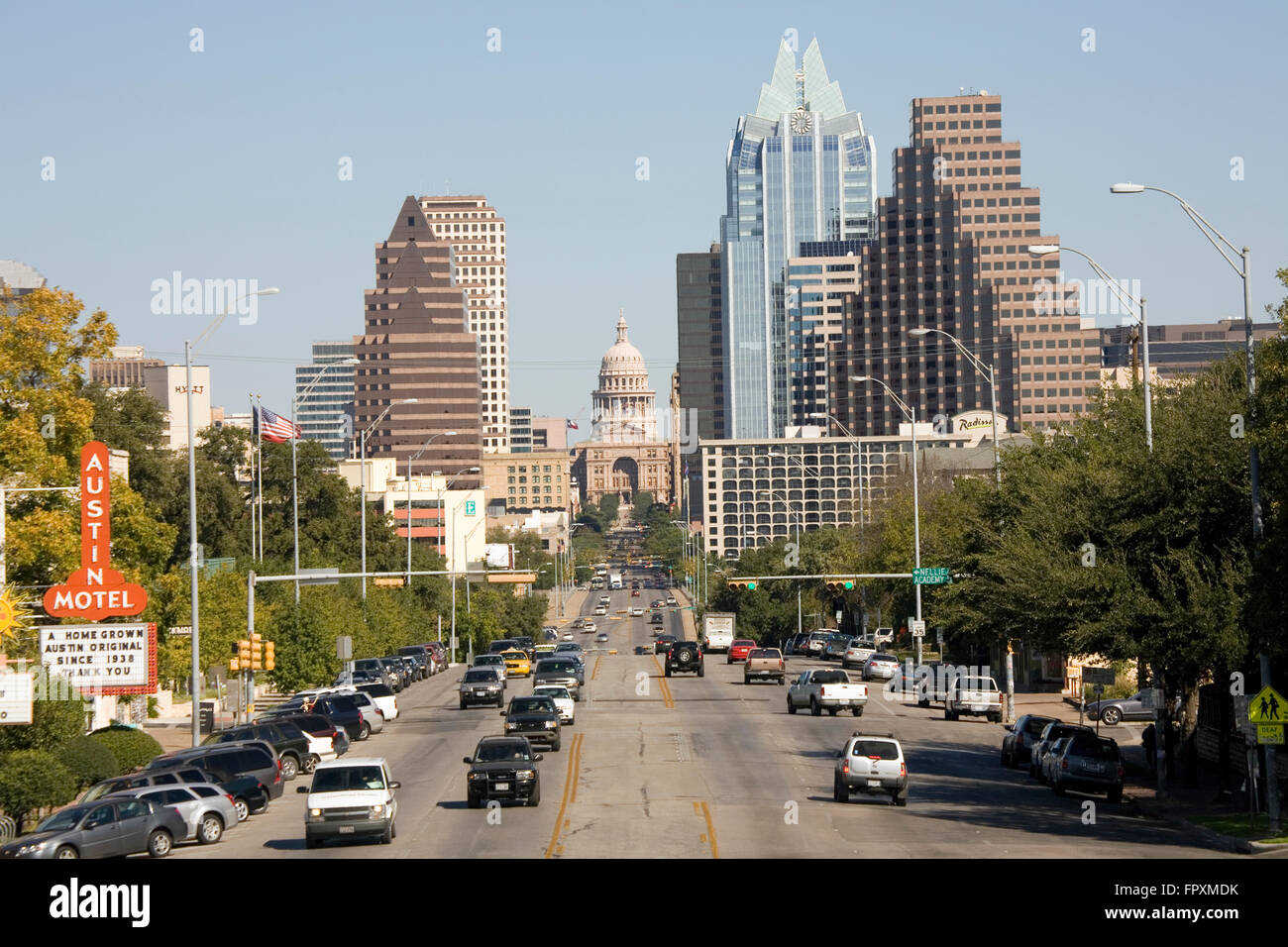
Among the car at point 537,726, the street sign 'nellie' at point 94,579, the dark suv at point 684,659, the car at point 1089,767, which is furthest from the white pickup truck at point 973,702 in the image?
the street sign 'nellie' at point 94,579

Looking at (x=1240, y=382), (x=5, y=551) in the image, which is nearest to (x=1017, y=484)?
(x=1240, y=382)

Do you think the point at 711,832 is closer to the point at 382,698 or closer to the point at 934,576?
the point at 382,698

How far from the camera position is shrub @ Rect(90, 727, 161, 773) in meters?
43.4

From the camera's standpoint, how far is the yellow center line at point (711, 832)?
85.0 feet

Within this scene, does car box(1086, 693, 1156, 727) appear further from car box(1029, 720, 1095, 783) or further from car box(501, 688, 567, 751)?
car box(501, 688, 567, 751)

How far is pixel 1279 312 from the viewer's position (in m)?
28.9

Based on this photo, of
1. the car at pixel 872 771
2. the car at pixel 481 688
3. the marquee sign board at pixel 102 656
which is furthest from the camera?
the car at pixel 481 688

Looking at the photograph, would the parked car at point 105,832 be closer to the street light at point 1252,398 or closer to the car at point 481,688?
the street light at point 1252,398

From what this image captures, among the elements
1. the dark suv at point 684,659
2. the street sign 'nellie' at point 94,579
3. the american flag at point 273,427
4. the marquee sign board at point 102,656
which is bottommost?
the dark suv at point 684,659

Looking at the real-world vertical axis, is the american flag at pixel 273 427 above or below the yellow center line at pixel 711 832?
above

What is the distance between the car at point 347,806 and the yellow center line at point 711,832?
19.5 feet

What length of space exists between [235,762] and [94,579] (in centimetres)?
699

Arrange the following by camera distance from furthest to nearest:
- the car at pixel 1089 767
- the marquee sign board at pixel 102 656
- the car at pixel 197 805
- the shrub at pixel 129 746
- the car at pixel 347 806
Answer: the shrub at pixel 129 746 < the marquee sign board at pixel 102 656 < the car at pixel 1089 767 < the car at pixel 197 805 < the car at pixel 347 806
